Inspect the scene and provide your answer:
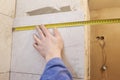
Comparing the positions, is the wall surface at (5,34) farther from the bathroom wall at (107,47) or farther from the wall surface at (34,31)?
the bathroom wall at (107,47)

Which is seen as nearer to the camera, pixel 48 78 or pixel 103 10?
pixel 48 78

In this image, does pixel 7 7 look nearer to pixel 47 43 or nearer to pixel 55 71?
pixel 47 43

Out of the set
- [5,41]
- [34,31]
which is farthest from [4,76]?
[34,31]

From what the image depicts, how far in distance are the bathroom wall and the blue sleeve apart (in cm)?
141

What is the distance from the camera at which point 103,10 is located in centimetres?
211

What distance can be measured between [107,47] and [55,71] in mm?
1525

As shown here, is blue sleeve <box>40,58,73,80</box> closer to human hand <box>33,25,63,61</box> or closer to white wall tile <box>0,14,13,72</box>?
human hand <box>33,25,63,61</box>

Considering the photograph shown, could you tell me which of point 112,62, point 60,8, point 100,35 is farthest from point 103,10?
point 60,8

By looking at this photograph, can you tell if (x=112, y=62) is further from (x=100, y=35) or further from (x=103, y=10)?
(x=103, y=10)

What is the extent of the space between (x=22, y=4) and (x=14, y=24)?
13cm

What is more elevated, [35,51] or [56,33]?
[56,33]

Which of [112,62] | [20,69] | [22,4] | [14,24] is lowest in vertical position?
[112,62]

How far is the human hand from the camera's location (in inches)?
29.4

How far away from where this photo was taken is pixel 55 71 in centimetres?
67
